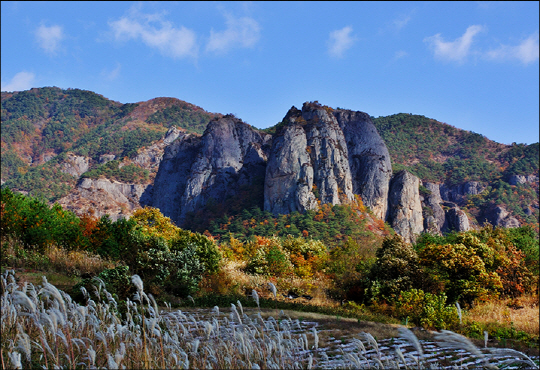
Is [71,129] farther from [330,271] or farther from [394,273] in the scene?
[394,273]

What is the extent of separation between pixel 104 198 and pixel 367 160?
6108 centimetres

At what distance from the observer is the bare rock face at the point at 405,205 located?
7088 cm

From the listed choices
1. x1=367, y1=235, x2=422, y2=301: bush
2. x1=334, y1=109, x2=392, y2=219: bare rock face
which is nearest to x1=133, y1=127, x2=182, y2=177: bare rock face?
x1=334, y1=109, x2=392, y2=219: bare rock face

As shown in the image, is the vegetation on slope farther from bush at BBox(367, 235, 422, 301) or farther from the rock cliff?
the rock cliff

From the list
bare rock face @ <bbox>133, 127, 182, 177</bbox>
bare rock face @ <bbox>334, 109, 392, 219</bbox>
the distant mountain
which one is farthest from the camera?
bare rock face @ <bbox>133, 127, 182, 177</bbox>

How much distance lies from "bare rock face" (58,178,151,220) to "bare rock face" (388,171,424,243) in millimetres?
54410

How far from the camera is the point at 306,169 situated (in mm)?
67438

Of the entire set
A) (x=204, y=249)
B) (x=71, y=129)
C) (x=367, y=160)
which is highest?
(x=71, y=129)

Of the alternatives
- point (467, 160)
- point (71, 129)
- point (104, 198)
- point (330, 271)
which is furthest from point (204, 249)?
point (71, 129)

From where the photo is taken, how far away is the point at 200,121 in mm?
159375

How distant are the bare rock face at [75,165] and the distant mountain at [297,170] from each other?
422 millimetres

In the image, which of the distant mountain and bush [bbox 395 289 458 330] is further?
the distant mountain

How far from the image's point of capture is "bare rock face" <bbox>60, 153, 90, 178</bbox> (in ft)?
379

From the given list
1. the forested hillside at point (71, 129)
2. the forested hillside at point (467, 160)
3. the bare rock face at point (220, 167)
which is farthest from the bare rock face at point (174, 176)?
the forested hillside at point (467, 160)
